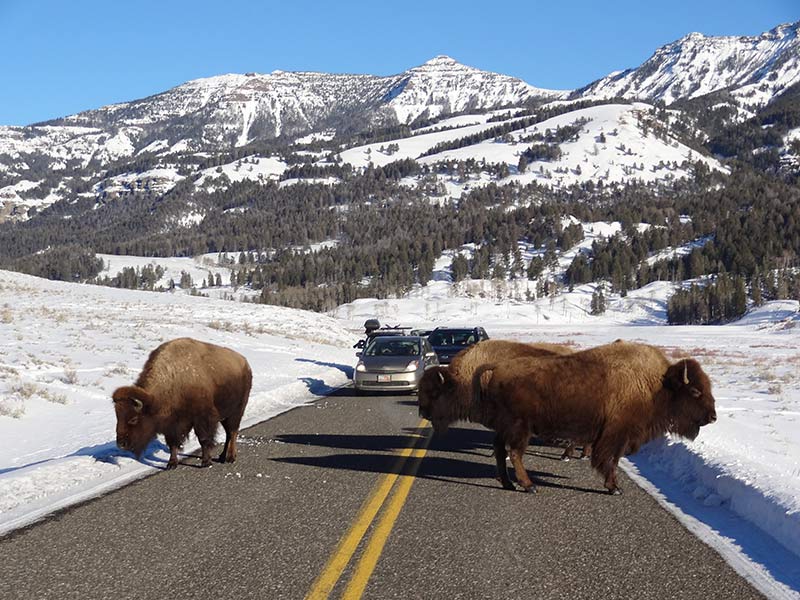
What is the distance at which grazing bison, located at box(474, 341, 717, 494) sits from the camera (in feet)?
25.1

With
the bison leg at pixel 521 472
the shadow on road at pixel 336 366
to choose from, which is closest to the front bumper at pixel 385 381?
the shadow on road at pixel 336 366

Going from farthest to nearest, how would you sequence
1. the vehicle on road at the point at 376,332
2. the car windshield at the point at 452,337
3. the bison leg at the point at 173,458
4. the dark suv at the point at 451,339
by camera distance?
the car windshield at the point at 452,337 → the dark suv at the point at 451,339 → the vehicle on road at the point at 376,332 → the bison leg at the point at 173,458

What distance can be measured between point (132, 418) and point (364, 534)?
12.0 feet

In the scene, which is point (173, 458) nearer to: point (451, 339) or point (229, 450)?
point (229, 450)

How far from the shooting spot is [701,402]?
7781 mm

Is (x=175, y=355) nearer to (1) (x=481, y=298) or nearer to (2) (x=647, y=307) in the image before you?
(2) (x=647, y=307)

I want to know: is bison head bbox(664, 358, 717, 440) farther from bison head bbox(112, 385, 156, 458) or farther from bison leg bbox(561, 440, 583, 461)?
bison head bbox(112, 385, 156, 458)

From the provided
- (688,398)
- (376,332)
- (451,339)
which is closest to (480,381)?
(688,398)

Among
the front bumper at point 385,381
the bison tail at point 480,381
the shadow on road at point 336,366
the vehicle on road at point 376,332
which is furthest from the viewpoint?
the shadow on road at point 336,366

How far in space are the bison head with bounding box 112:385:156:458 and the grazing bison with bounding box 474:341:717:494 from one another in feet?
14.1

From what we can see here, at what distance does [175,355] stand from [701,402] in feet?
Result: 21.8

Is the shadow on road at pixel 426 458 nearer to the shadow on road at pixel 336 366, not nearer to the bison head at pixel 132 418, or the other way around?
the bison head at pixel 132 418

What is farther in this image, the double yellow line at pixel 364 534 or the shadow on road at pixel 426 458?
the shadow on road at pixel 426 458

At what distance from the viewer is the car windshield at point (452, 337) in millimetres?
23078
